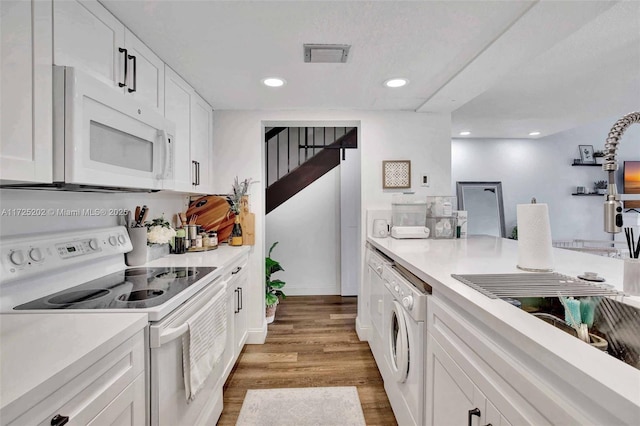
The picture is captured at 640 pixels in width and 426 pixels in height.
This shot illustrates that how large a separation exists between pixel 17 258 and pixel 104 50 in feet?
3.02

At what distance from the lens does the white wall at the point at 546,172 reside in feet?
16.2

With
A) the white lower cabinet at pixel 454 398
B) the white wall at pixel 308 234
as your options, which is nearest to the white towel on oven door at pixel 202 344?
the white lower cabinet at pixel 454 398

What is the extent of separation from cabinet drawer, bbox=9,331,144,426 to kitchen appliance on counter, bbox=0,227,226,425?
0.09 meters

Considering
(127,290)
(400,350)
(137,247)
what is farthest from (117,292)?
(400,350)

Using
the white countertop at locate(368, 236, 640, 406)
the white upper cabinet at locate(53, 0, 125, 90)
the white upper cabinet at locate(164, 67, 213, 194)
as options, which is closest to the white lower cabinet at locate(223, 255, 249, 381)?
the white upper cabinet at locate(164, 67, 213, 194)

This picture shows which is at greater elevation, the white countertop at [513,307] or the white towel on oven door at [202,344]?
the white countertop at [513,307]

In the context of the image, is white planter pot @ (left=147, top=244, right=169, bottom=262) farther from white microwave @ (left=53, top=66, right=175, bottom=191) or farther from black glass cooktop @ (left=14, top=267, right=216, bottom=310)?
white microwave @ (left=53, top=66, right=175, bottom=191)

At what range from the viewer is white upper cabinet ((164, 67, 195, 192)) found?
1.96m

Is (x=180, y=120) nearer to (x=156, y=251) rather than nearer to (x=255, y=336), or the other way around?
(x=156, y=251)

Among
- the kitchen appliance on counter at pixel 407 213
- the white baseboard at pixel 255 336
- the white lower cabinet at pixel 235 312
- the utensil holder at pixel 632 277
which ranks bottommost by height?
the white baseboard at pixel 255 336

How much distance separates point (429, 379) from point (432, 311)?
0.29 meters

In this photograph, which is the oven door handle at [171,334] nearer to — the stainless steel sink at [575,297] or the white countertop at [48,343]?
the white countertop at [48,343]

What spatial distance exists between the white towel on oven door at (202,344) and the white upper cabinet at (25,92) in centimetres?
79

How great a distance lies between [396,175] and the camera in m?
2.91
